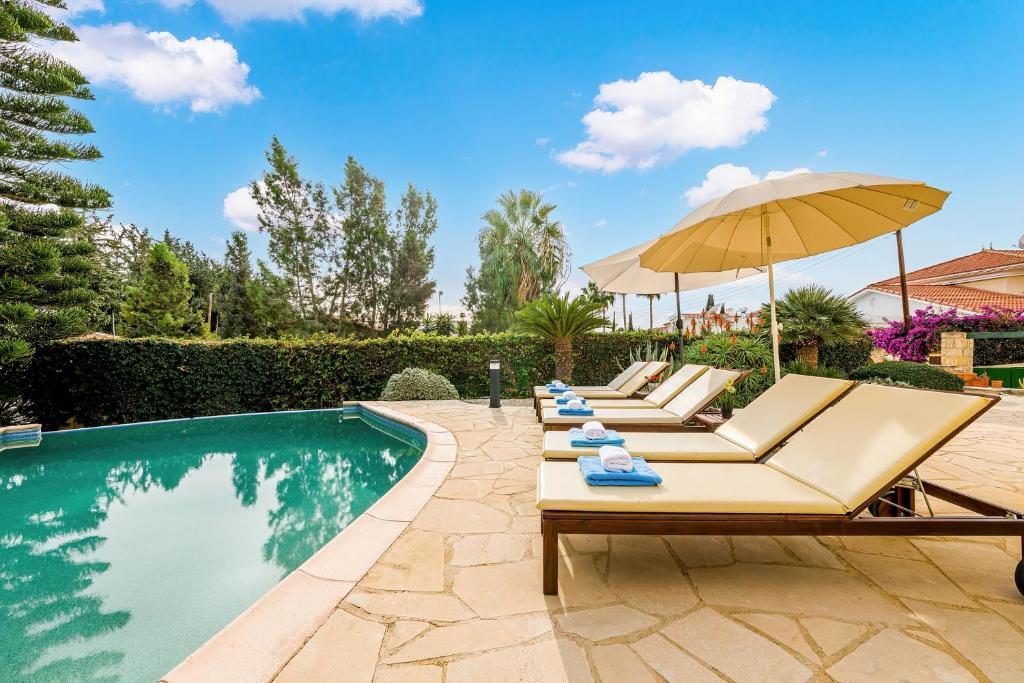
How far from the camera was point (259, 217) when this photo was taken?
22.8 metres

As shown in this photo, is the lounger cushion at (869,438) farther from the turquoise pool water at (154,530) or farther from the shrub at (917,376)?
the shrub at (917,376)

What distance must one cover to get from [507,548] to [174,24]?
1294 cm

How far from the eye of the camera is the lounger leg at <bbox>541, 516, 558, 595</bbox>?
217 centimetres

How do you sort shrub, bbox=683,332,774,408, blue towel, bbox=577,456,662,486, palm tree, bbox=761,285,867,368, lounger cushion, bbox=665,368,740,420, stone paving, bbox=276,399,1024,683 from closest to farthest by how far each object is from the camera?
stone paving, bbox=276,399,1024,683
blue towel, bbox=577,456,662,486
lounger cushion, bbox=665,368,740,420
shrub, bbox=683,332,774,408
palm tree, bbox=761,285,867,368

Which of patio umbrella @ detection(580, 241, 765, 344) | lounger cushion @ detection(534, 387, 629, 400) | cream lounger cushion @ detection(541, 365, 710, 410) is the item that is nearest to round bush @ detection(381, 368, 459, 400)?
lounger cushion @ detection(534, 387, 629, 400)

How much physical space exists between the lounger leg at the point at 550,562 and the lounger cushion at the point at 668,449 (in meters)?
1.07

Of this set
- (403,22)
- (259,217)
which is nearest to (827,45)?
(403,22)

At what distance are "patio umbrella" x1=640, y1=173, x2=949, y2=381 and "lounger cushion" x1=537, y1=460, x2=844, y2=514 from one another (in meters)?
1.94

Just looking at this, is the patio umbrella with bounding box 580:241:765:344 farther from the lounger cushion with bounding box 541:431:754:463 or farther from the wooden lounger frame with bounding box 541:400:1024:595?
the wooden lounger frame with bounding box 541:400:1024:595

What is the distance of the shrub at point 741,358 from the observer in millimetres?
8789

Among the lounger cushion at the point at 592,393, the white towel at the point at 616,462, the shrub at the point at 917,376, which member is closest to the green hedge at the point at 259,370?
the lounger cushion at the point at 592,393

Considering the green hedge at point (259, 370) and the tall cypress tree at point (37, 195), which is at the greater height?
the tall cypress tree at point (37, 195)

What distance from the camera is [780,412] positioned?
3.43 metres

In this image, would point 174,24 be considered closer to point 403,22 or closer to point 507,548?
point 403,22
